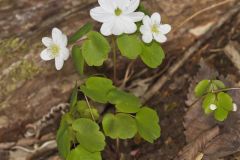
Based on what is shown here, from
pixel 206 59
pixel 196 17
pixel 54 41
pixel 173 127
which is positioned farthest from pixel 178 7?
pixel 54 41

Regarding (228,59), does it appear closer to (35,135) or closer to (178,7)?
(178,7)

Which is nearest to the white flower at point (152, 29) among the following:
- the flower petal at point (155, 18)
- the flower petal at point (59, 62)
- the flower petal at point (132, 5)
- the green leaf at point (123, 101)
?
the flower petal at point (155, 18)

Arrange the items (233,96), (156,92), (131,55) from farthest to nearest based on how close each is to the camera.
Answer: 1. (156,92)
2. (233,96)
3. (131,55)

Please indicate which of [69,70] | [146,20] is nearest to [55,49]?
[146,20]

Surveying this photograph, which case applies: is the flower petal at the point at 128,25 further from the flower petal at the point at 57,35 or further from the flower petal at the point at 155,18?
the flower petal at the point at 57,35

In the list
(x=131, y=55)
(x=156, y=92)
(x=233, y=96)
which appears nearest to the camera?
(x=131, y=55)

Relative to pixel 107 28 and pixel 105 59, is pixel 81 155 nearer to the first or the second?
pixel 105 59

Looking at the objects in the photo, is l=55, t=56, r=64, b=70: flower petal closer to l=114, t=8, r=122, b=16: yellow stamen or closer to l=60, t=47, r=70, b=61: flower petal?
l=60, t=47, r=70, b=61: flower petal
